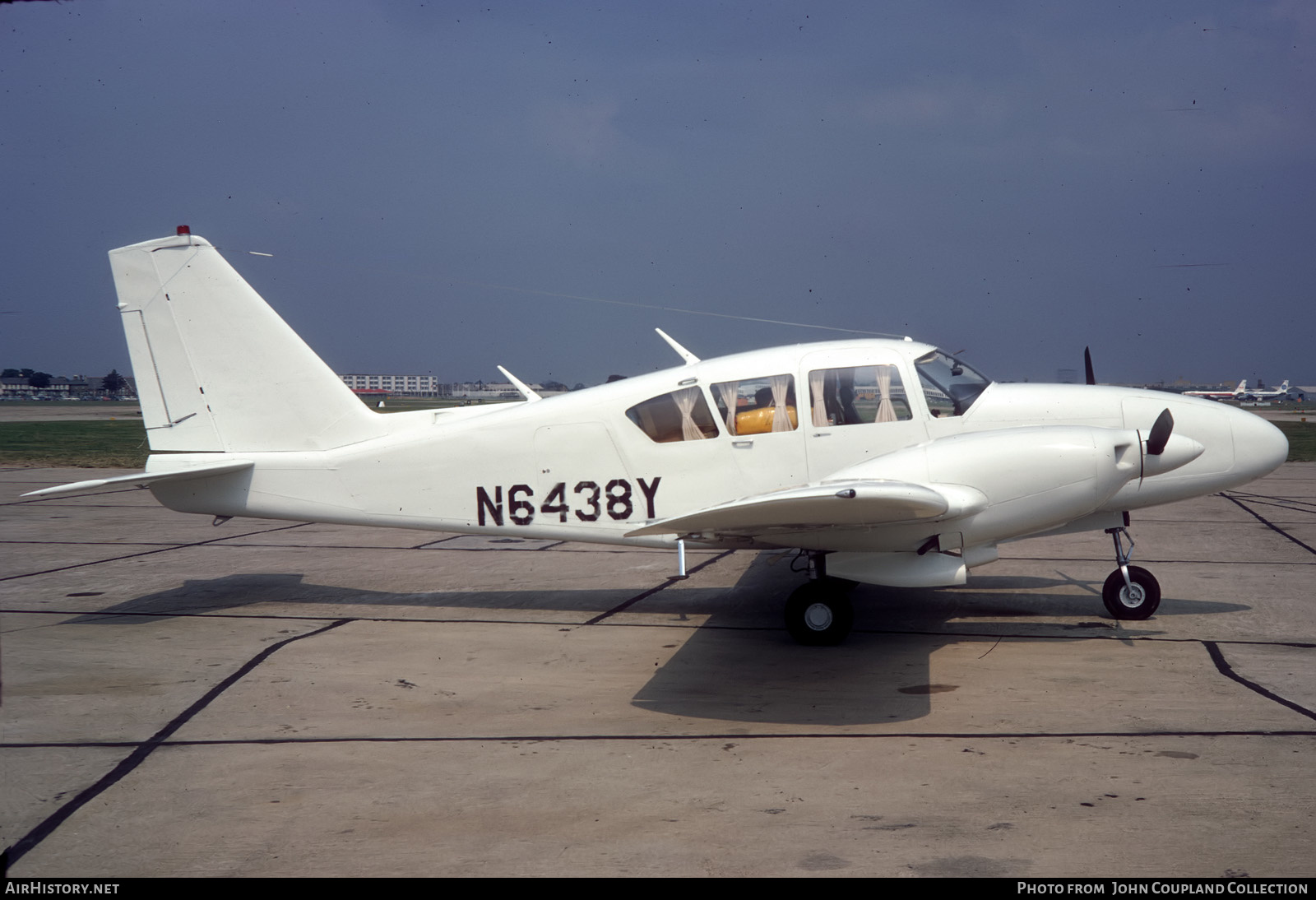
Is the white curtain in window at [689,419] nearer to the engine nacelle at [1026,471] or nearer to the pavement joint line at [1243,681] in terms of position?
the engine nacelle at [1026,471]

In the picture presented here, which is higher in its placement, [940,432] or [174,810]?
[940,432]

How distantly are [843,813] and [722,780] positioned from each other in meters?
0.70

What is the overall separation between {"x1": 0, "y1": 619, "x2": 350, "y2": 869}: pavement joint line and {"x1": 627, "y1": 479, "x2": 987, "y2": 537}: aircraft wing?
10.1 feet

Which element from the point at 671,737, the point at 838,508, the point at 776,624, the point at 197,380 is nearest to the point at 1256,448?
the point at 838,508

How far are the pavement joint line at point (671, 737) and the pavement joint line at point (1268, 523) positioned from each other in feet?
25.9

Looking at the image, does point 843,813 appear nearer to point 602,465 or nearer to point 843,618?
point 843,618

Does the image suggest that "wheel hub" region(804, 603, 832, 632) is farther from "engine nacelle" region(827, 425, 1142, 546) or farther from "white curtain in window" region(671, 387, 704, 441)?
"white curtain in window" region(671, 387, 704, 441)

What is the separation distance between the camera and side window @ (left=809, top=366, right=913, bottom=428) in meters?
7.77

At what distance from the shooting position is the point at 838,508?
6.28 metres

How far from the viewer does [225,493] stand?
28.7 feet

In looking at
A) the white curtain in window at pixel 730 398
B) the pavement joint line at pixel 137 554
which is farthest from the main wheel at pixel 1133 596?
the pavement joint line at pixel 137 554

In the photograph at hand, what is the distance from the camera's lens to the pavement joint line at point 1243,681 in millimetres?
5781

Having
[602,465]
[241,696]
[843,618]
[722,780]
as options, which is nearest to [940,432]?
[843,618]

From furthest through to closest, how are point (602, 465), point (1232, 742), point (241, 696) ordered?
point (602, 465) → point (241, 696) → point (1232, 742)
